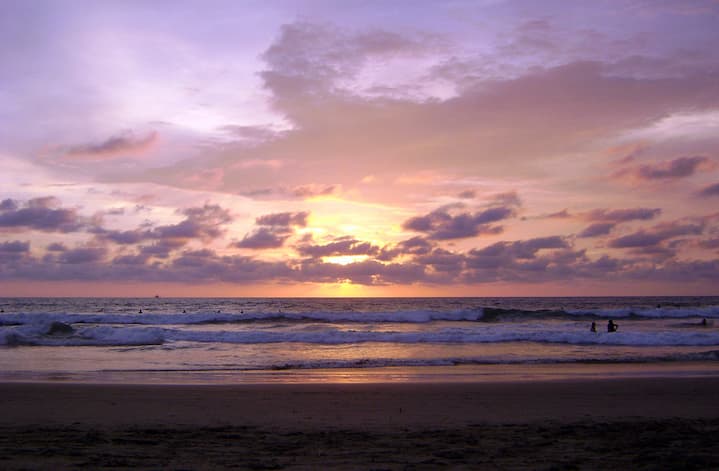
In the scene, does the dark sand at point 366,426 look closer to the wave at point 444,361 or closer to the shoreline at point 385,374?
the shoreline at point 385,374

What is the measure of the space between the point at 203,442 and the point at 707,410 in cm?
1010

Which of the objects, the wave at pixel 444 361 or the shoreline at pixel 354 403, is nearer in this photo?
the shoreline at pixel 354 403

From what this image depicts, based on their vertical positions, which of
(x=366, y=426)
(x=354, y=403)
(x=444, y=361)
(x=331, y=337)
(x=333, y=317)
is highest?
(x=366, y=426)

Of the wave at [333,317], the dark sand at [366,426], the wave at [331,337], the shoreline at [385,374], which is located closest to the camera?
the dark sand at [366,426]

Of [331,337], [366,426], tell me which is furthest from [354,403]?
[331,337]

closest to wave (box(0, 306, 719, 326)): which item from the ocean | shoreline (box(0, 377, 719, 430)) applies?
the ocean

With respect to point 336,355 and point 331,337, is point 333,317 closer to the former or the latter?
point 331,337

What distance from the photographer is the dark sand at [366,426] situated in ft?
24.8

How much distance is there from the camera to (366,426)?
10203 mm

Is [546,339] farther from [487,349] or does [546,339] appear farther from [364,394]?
[364,394]

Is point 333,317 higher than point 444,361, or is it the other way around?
point 444,361

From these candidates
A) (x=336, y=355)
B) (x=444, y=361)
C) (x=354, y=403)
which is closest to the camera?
(x=354, y=403)

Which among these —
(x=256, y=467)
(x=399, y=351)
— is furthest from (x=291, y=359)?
(x=256, y=467)

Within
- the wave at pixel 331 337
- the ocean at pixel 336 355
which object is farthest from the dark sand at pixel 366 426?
the wave at pixel 331 337
